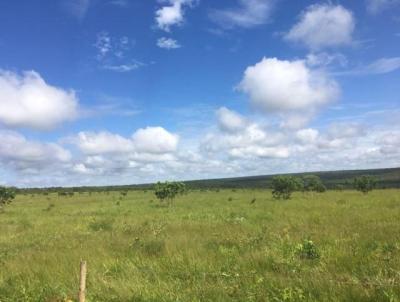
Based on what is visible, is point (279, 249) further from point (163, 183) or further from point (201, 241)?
point (163, 183)

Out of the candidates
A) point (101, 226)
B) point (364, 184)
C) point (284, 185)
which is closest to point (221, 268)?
point (101, 226)

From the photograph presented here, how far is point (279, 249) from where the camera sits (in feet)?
39.6

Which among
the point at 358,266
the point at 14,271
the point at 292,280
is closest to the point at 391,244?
the point at 358,266

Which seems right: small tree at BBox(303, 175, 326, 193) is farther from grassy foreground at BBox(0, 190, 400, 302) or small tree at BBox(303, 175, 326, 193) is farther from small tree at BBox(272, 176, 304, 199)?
grassy foreground at BBox(0, 190, 400, 302)

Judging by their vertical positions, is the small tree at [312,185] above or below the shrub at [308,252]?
above

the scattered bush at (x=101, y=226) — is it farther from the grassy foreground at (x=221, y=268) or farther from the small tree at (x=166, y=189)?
the small tree at (x=166, y=189)

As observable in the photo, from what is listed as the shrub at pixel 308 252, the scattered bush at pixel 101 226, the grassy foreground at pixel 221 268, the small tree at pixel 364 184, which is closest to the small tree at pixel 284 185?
the small tree at pixel 364 184

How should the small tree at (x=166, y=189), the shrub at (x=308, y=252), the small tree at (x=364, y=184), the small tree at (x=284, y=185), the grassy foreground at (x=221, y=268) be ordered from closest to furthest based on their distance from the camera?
the grassy foreground at (x=221, y=268), the shrub at (x=308, y=252), the small tree at (x=166, y=189), the small tree at (x=284, y=185), the small tree at (x=364, y=184)

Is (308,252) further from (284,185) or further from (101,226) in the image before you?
(284,185)

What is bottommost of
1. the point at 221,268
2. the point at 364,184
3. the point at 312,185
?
the point at 221,268

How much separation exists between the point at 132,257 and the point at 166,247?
48.7 inches

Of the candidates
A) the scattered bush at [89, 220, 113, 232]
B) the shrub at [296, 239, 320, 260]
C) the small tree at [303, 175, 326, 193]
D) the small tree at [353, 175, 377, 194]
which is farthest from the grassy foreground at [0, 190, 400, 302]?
the small tree at [303, 175, 326, 193]

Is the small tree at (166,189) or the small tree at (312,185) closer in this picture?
the small tree at (166,189)

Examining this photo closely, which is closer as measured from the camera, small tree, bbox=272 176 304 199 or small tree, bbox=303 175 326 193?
small tree, bbox=272 176 304 199
